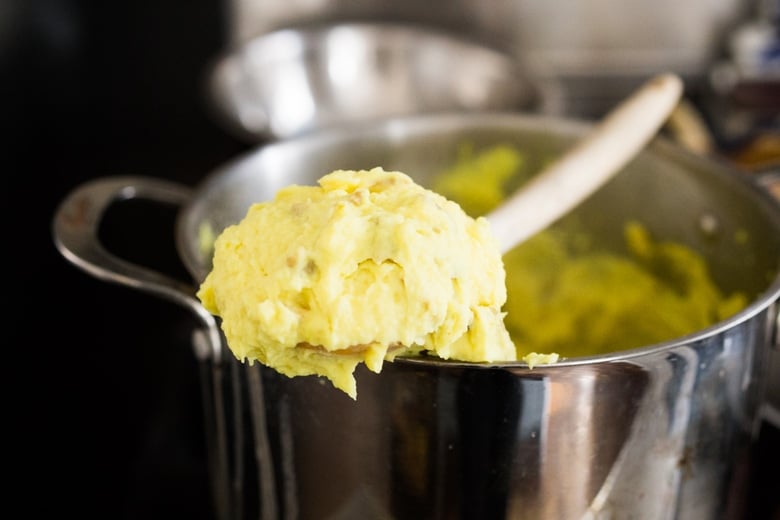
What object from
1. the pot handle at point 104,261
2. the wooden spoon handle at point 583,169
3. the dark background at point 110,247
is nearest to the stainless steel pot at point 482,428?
Result: the pot handle at point 104,261

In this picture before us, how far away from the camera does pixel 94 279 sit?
103 cm

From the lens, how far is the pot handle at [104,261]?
0.51 meters

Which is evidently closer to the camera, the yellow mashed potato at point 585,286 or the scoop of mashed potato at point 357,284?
the scoop of mashed potato at point 357,284

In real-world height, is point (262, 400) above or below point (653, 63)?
below

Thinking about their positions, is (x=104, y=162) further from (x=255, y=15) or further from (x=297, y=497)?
(x=297, y=497)

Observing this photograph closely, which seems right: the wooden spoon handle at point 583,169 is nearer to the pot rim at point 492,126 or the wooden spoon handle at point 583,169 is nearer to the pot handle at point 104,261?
the pot rim at point 492,126

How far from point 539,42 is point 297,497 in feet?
3.11

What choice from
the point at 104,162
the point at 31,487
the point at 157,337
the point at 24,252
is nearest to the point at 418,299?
the point at 31,487

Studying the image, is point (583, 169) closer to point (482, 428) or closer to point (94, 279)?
point (482, 428)

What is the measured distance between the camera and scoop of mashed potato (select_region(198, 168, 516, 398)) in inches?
15.6

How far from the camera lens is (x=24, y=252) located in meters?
1.02

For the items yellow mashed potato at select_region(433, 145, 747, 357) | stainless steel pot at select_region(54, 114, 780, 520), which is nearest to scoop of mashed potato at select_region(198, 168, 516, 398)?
stainless steel pot at select_region(54, 114, 780, 520)

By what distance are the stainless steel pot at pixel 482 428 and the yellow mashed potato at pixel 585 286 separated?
0.12 metres

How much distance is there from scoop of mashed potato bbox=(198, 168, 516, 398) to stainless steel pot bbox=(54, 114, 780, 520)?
1.1 inches
